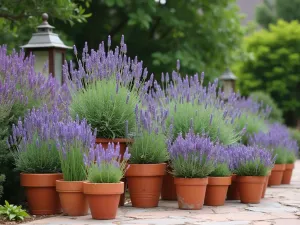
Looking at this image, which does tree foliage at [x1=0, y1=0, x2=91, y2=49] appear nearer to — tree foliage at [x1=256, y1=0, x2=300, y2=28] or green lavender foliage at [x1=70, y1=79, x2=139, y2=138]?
green lavender foliage at [x1=70, y1=79, x2=139, y2=138]

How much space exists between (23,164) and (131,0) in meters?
8.12

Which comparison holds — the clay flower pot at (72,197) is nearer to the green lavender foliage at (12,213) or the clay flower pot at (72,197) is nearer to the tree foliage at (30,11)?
the green lavender foliage at (12,213)

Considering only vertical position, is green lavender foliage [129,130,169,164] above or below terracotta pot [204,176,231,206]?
above

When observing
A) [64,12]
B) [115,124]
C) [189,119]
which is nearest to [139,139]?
[115,124]

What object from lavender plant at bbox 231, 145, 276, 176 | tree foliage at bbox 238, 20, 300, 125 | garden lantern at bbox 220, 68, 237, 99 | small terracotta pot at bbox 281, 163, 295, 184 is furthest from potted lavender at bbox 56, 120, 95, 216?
tree foliage at bbox 238, 20, 300, 125

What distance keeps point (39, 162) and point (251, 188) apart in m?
2.27

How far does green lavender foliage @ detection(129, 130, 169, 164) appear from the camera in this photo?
19.9 feet

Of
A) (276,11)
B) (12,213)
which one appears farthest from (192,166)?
(276,11)

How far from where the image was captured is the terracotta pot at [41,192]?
561 cm

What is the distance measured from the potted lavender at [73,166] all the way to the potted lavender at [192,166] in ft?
2.96

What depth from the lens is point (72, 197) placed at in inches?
214

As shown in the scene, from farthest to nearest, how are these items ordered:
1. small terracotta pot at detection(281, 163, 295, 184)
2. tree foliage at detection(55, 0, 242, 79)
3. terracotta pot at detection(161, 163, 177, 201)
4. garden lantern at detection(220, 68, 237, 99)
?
garden lantern at detection(220, 68, 237, 99) < tree foliage at detection(55, 0, 242, 79) < small terracotta pot at detection(281, 163, 295, 184) < terracotta pot at detection(161, 163, 177, 201)

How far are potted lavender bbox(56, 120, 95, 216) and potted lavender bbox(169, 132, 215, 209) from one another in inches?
35.6

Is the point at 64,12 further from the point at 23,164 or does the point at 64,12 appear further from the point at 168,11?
the point at 168,11
